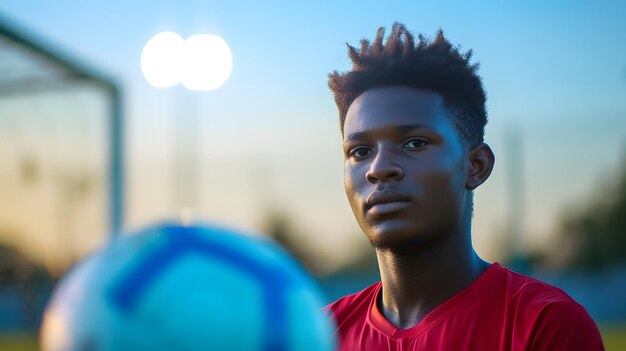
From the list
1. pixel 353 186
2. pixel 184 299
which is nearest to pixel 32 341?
pixel 353 186

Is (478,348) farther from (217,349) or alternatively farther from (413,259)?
(217,349)

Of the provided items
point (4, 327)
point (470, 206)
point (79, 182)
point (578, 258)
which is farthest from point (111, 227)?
point (578, 258)

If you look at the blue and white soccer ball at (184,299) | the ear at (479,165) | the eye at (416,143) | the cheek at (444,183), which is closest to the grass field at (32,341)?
the ear at (479,165)

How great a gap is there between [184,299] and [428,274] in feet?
4.33

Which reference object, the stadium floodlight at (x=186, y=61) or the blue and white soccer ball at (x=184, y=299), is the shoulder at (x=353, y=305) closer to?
the blue and white soccer ball at (x=184, y=299)

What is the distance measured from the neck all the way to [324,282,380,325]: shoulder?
23cm

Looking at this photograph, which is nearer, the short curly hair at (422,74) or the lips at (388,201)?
the lips at (388,201)

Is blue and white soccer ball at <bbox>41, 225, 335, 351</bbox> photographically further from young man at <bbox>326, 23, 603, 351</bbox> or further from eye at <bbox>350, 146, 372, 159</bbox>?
eye at <bbox>350, 146, 372, 159</bbox>

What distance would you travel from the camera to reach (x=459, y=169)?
8.92 ft

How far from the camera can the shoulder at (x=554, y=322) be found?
90.7 inches

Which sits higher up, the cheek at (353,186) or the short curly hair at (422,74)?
the short curly hair at (422,74)

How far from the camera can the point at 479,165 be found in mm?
2873

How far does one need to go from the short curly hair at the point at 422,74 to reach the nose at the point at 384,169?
30cm

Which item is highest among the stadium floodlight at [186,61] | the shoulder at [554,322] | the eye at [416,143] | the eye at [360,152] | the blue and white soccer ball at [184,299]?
the stadium floodlight at [186,61]
